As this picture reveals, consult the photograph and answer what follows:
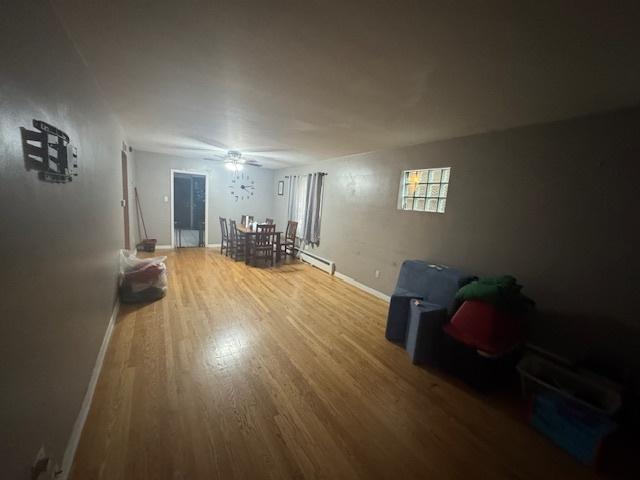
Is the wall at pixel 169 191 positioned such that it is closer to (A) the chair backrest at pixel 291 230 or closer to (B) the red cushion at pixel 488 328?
(A) the chair backrest at pixel 291 230

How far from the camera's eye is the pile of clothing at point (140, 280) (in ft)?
10.5

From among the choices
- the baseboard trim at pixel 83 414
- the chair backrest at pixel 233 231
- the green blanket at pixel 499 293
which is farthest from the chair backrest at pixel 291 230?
the green blanket at pixel 499 293

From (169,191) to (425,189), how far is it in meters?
5.56

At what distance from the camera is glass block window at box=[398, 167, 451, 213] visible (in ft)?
10.4

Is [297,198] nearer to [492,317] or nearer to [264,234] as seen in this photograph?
[264,234]

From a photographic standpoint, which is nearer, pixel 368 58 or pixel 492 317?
pixel 368 58

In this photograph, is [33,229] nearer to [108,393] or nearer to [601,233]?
[108,393]

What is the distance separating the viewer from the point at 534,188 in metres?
2.32

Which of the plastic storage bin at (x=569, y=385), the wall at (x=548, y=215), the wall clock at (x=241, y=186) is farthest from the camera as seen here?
the wall clock at (x=241, y=186)

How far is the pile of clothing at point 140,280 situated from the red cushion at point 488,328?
3.44 metres

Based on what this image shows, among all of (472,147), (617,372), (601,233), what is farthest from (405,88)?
(617,372)

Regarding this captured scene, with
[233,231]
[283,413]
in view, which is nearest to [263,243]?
[233,231]

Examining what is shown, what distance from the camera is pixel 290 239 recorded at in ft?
19.8

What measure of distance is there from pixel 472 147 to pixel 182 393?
3488 millimetres
